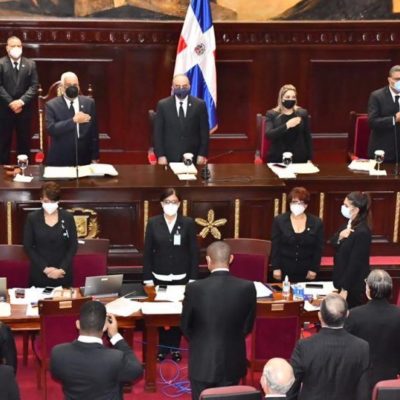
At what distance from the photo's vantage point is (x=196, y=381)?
24.1 ft

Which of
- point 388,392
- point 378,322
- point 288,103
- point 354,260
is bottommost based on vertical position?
point 388,392

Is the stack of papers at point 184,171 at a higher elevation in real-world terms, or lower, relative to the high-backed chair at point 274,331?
higher

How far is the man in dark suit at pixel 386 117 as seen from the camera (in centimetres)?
1126

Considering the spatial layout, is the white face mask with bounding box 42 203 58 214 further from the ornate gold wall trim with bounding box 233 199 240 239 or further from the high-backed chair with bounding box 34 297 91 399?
the ornate gold wall trim with bounding box 233 199 240 239

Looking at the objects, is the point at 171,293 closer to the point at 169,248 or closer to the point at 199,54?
the point at 169,248

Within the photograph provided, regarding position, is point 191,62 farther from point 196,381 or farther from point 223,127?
point 196,381

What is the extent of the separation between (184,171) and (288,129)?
127 centimetres

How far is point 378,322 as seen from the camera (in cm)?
691

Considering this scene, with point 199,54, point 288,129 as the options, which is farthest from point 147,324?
point 199,54

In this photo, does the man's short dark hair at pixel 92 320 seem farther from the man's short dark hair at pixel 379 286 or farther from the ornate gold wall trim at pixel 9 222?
the ornate gold wall trim at pixel 9 222

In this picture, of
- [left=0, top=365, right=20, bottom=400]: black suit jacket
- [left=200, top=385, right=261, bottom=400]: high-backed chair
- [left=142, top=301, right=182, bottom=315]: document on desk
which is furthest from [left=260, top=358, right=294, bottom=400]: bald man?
[left=142, top=301, right=182, bottom=315]: document on desk

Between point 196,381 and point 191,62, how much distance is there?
6.72 m

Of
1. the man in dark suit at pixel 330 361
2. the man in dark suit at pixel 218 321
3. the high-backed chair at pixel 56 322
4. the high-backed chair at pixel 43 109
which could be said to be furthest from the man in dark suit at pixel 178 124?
the man in dark suit at pixel 330 361

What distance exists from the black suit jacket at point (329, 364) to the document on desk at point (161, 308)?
82.1 inches
